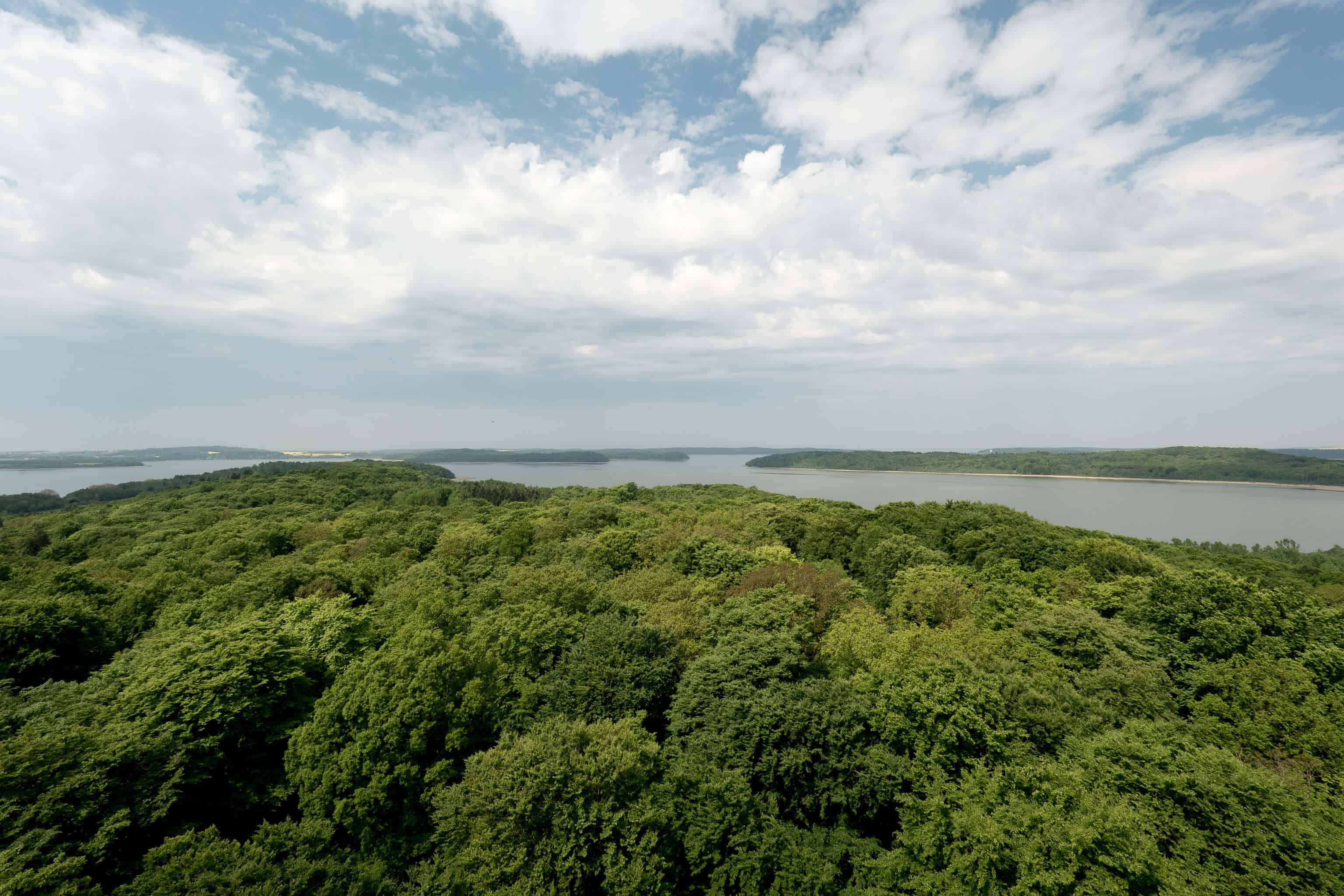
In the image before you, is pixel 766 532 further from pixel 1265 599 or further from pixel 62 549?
pixel 62 549

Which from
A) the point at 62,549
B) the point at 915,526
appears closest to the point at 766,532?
the point at 915,526

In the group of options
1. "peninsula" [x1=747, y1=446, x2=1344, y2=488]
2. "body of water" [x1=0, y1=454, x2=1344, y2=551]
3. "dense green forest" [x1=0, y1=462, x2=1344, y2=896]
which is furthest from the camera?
"peninsula" [x1=747, y1=446, x2=1344, y2=488]

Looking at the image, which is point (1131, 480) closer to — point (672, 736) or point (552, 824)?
point (672, 736)

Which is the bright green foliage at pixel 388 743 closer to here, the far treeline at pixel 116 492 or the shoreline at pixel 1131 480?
the far treeline at pixel 116 492

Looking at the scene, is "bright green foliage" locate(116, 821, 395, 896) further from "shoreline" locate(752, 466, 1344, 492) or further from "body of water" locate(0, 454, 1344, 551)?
"shoreline" locate(752, 466, 1344, 492)

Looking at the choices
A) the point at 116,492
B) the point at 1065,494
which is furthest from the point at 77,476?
the point at 1065,494

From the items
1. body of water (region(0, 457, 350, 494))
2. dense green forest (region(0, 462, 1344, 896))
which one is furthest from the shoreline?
body of water (region(0, 457, 350, 494))

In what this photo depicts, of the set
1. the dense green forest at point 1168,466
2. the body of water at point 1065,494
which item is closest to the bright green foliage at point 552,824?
the body of water at point 1065,494
